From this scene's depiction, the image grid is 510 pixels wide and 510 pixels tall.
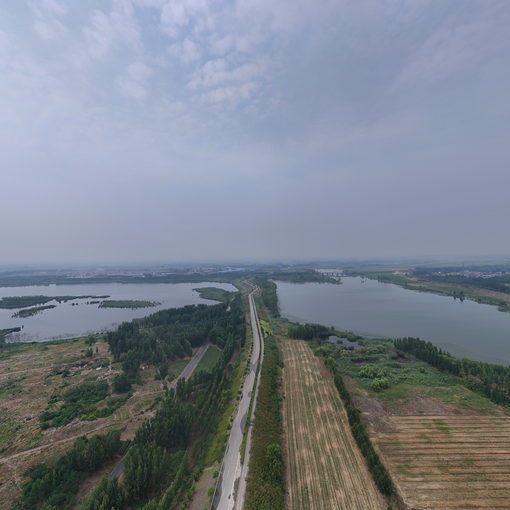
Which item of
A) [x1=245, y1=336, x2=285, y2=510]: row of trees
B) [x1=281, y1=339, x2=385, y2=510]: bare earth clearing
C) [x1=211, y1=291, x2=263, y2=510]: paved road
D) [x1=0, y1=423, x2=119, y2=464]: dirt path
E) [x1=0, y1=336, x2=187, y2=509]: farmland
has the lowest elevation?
[x1=0, y1=423, x2=119, y2=464]: dirt path

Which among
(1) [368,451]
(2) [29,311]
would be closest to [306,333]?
(1) [368,451]

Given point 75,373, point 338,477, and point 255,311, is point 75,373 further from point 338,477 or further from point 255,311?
point 255,311

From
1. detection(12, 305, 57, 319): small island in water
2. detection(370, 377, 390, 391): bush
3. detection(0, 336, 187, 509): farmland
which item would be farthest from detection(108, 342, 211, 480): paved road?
detection(12, 305, 57, 319): small island in water

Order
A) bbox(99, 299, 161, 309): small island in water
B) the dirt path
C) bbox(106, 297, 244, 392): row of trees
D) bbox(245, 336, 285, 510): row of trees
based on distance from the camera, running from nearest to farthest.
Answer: bbox(245, 336, 285, 510): row of trees < the dirt path < bbox(106, 297, 244, 392): row of trees < bbox(99, 299, 161, 309): small island in water

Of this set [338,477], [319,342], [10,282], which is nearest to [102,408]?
[338,477]

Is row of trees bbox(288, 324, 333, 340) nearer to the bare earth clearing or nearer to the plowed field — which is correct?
the bare earth clearing

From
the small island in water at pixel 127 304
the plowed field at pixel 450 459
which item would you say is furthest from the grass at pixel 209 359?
the small island in water at pixel 127 304
